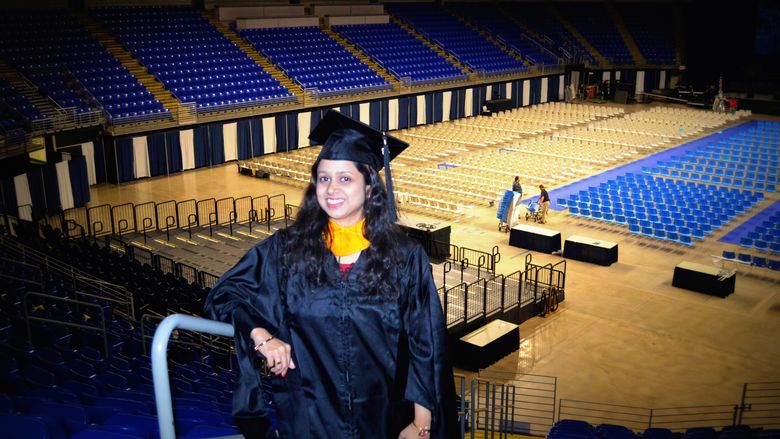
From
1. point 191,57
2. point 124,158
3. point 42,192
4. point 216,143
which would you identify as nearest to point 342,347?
point 42,192

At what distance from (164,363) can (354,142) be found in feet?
4.48

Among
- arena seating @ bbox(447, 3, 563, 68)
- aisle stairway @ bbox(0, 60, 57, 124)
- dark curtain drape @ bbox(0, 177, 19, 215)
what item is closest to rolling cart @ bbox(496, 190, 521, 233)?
dark curtain drape @ bbox(0, 177, 19, 215)

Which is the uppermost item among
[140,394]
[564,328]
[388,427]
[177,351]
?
[388,427]

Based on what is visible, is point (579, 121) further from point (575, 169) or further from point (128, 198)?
point (128, 198)

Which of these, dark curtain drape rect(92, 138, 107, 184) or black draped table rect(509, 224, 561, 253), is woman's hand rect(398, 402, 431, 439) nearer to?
black draped table rect(509, 224, 561, 253)

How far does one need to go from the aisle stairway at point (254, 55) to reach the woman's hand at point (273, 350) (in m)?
30.3

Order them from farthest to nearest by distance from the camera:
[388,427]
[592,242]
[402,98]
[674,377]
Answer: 1. [402,98]
2. [592,242]
3. [674,377]
4. [388,427]

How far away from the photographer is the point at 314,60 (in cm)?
3581

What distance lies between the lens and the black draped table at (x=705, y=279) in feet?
51.8

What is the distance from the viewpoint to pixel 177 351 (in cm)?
973

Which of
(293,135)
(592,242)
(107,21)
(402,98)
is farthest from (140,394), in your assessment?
(402,98)

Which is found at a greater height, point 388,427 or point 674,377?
point 388,427

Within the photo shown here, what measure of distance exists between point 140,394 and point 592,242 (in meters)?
13.9

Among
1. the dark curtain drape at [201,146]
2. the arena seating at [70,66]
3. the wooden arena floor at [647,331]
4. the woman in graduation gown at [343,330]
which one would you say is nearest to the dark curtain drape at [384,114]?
the dark curtain drape at [201,146]
